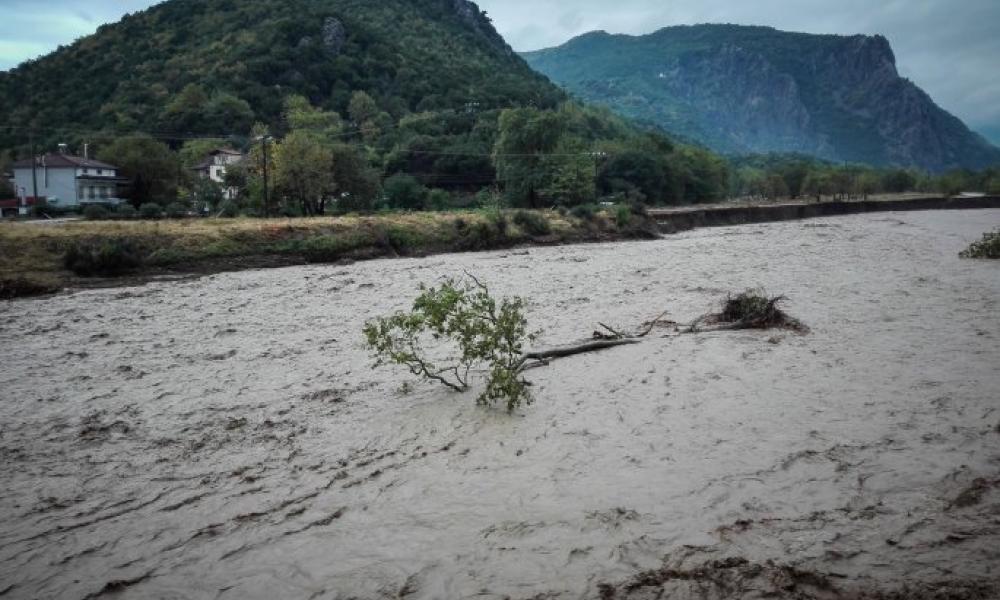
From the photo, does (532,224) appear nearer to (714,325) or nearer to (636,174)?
(714,325)

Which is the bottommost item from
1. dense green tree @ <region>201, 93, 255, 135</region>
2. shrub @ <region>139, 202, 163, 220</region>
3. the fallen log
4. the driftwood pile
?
the fallen log

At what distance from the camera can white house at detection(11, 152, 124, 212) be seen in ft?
219

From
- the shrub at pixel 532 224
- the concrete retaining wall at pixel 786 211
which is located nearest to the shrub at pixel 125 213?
the shrub at pixel 532 224

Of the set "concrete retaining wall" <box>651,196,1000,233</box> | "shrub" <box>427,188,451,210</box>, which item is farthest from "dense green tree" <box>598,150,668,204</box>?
"shrub" <box>427,188,451,210</box>

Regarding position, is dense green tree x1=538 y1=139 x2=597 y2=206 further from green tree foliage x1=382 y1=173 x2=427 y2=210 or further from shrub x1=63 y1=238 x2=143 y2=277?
shrub x1=63 y1=238 x2=143 y2=277

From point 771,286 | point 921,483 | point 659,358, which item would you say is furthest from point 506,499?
point 771,286

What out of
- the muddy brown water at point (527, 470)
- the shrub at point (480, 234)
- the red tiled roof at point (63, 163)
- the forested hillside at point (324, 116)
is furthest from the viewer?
the red tiled roof at point (63, 163)

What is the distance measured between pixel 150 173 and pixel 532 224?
43.2m

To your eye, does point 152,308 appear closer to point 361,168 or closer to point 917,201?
point 361,168

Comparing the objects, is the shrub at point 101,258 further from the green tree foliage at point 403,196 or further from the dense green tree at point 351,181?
the green tree foliage at point 403,196

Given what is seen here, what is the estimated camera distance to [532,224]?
4794cm

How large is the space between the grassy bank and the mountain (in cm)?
8325

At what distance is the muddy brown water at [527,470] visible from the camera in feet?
18.0

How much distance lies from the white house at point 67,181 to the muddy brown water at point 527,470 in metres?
63.5
